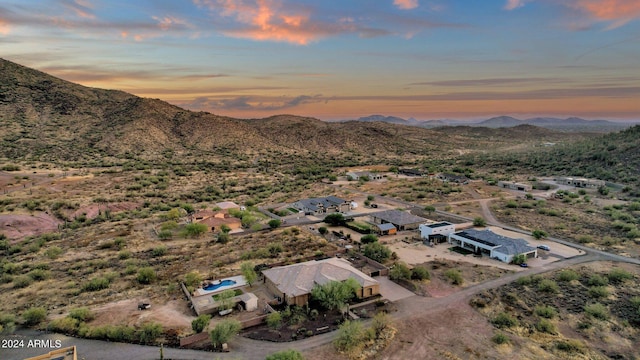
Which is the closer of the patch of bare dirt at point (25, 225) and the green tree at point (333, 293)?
the green tree at point (333, 293)

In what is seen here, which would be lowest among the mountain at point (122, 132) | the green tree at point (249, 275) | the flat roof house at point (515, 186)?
the flat roof house at point (515, 186)

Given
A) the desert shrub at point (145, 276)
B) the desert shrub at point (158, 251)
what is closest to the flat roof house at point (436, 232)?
the desert shrub at point (158, 251)

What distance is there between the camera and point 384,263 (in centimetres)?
3403

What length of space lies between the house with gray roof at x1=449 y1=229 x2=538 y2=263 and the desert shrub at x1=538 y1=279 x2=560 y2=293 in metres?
5.60

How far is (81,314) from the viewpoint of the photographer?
23.8m

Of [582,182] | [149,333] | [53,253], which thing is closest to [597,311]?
[149,333]

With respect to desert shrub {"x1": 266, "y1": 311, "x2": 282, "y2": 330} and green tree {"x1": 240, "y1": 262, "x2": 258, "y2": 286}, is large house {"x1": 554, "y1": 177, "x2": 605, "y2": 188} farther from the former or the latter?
desert shrub {"x1": 266, "y1": 311, "x2": 282, "y2": 330}

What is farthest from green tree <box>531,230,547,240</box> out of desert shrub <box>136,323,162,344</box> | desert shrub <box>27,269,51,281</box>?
desert shrub <box>27,269,51,281</box>

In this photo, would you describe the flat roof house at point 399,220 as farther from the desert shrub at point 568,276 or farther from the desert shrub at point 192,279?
the desert shrub at point 192,279

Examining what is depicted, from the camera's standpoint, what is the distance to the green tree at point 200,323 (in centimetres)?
2236

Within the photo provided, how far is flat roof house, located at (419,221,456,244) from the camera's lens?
135 ft

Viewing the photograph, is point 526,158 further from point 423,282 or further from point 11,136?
point 11,136

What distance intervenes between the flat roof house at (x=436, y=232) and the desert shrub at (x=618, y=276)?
578 inches

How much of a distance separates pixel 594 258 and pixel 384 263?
66.1 feet
